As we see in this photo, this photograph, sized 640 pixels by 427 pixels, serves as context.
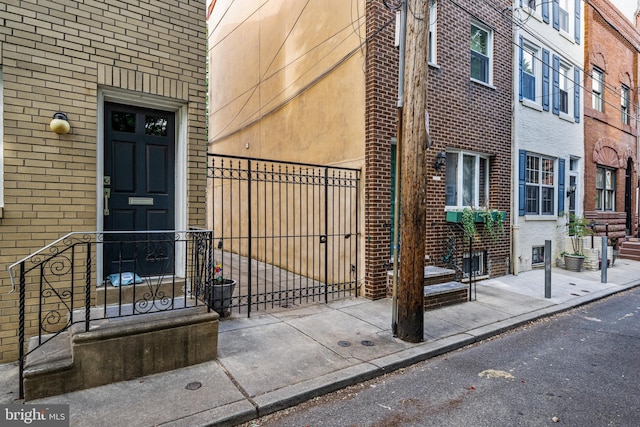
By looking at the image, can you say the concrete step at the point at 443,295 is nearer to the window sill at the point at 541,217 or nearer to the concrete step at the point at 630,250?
the window sill at the point at 541,217

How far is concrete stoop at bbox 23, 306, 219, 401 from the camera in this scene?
3271mm

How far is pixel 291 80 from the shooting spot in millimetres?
9414

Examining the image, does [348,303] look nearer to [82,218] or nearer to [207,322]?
[207,322]

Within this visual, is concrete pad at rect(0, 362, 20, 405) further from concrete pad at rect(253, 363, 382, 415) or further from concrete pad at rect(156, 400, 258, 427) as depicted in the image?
concrete pad at rect(253, 363, 382, 415)

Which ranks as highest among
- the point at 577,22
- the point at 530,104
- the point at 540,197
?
the point at 577,22

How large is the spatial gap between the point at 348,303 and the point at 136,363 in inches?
146

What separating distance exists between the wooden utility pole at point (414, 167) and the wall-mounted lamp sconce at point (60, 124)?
402 cm

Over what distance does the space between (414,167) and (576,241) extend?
351 inches

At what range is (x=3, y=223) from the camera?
12.9 feet

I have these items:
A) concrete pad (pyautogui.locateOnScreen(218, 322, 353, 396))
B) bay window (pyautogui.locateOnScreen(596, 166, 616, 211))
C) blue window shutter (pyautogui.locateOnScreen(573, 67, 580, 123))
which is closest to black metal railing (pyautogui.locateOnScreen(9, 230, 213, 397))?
concrete pad (pyautogui.locateOnScreen(218, 322, 353, 396))

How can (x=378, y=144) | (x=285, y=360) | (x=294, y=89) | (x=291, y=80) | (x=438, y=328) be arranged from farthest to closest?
(x=291, y=80) < (x=294, y=89) < (x=378, y=144) < (x=438, y=328) < (x=285, y=360)

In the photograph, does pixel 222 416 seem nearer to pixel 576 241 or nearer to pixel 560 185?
pixel 576 241

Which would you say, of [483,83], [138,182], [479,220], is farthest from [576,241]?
[138,182]

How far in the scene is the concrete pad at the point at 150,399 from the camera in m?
2.99
